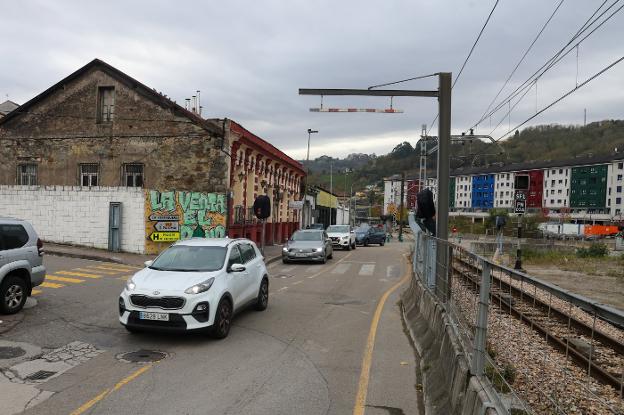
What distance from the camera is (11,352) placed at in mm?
7273

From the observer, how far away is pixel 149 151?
25.1m

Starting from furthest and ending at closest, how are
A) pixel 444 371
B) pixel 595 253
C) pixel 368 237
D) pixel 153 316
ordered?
pixel 368 237 → pixel 595 253 → pixel 153 316 → pixel 444 371

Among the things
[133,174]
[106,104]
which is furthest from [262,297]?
[106,104]

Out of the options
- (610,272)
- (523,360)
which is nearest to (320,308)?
(523,360)

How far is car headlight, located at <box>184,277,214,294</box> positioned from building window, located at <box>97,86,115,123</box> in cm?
2010

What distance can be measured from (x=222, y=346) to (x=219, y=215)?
15866mm

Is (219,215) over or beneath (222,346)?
over

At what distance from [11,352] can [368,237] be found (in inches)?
1410

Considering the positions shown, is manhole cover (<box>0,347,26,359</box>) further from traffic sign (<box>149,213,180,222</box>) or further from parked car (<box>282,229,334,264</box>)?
parked car (<box>282,229,334,264</box>)

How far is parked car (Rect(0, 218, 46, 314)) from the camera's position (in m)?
9.12

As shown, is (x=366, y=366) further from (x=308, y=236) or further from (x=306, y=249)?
(x=308, y=236)

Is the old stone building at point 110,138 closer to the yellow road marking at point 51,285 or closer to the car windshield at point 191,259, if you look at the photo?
the yellow road marking at point 51,285

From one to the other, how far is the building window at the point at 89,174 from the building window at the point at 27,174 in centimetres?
287

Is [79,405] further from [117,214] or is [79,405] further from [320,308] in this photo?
[117,214]
